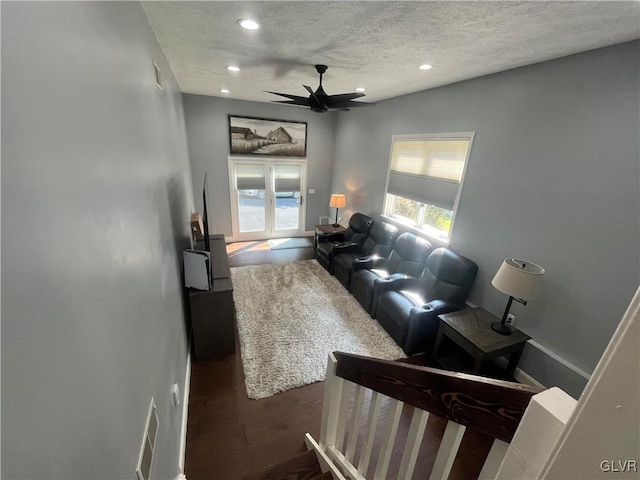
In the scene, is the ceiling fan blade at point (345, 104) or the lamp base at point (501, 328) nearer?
the lamp base at point (501, 328)

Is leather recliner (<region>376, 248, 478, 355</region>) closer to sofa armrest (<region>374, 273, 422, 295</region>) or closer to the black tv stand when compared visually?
sofa armrest (<region>374, 273, 422, 295</region>)

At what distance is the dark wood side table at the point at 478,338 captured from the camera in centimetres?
220

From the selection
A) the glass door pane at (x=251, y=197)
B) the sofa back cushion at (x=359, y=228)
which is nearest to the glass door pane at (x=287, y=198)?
the glass door pane at (x=251, y=197)

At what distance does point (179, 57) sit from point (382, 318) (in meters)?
3.59

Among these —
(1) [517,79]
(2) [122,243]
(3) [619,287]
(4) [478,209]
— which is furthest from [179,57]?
(3) [619,287]

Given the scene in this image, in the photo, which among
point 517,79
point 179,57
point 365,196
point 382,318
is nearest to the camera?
point 517,79

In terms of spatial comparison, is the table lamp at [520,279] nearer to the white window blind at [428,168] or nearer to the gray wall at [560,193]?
the gray wall at [560,193]

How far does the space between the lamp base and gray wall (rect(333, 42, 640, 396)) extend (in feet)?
0.75

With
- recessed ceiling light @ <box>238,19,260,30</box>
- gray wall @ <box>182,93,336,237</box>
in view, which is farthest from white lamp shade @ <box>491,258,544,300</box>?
gray wall @ <box>182,93,336,237</box>

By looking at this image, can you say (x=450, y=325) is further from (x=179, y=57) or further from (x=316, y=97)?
(x=179, y=57)

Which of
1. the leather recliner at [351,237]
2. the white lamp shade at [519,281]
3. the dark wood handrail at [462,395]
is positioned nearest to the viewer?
the dark wood handrail at [462,395]

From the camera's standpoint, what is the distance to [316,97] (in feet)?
7.99

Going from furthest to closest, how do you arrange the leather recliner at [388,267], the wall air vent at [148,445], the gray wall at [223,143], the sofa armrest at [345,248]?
the gray wall at [223,143]
the sofa armrest at [345,248]
the leather recliner at [388,267]
the wall air vent at [148,445]

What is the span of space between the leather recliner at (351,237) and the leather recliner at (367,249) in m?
0.09
